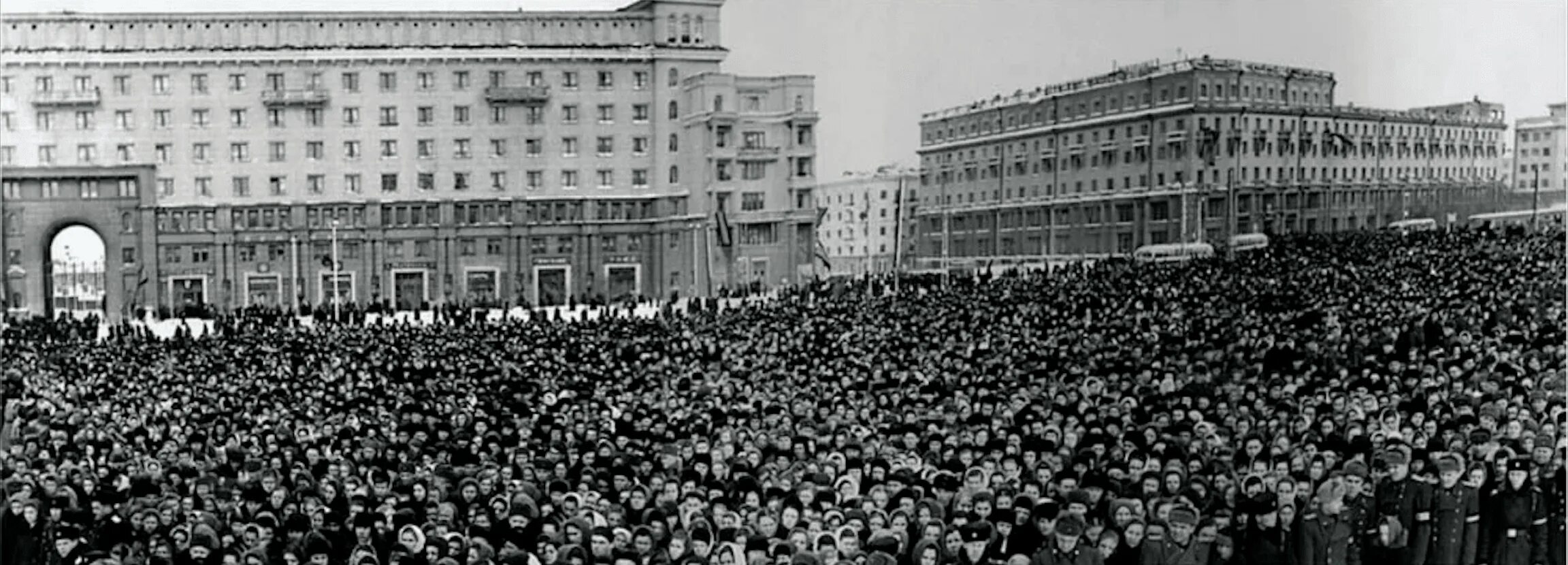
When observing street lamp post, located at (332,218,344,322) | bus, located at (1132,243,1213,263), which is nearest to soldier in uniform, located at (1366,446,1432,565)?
bus, located at (1132,243,1213,263)

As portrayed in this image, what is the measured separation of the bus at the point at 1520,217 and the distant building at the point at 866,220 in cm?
216

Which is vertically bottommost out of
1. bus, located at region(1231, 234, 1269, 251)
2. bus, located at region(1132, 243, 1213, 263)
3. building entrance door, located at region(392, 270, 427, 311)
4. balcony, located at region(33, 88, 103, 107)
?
building entrance door, located at region(392, 270, 427, 311)

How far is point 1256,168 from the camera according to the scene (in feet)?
16.5

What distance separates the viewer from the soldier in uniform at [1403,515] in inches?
156

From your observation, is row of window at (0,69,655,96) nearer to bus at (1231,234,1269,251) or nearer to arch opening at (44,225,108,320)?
arch opening at (44,225,108,320)

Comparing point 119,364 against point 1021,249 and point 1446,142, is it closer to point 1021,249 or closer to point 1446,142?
point 1021,249

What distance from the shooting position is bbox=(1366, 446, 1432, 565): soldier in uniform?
3.96 metres

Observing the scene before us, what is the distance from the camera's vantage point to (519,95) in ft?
16.0

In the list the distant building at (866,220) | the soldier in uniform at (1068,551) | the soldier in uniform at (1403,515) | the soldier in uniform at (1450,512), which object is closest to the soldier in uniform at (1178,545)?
the soldier in uniform at (1068,551)

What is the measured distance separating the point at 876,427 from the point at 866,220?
81 centimetres

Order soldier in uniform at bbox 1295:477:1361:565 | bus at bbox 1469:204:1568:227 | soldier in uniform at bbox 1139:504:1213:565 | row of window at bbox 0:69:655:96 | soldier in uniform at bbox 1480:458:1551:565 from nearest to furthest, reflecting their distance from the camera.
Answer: soldier in uniform at bbox 1139:504:1213:565 < soldier in uniform at bbox 1295:477:1361:565 < soldier in uniform at bbox 1480:458:1551:565 < row of window at bbox 0:69:655:96 < bus at bbox 1469:204:1568:227

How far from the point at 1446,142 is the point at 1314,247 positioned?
2.01ft

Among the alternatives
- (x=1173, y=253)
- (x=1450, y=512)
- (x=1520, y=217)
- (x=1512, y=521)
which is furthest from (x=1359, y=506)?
(x=1520, y=217)

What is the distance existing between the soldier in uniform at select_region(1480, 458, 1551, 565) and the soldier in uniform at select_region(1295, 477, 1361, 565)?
47 cm
